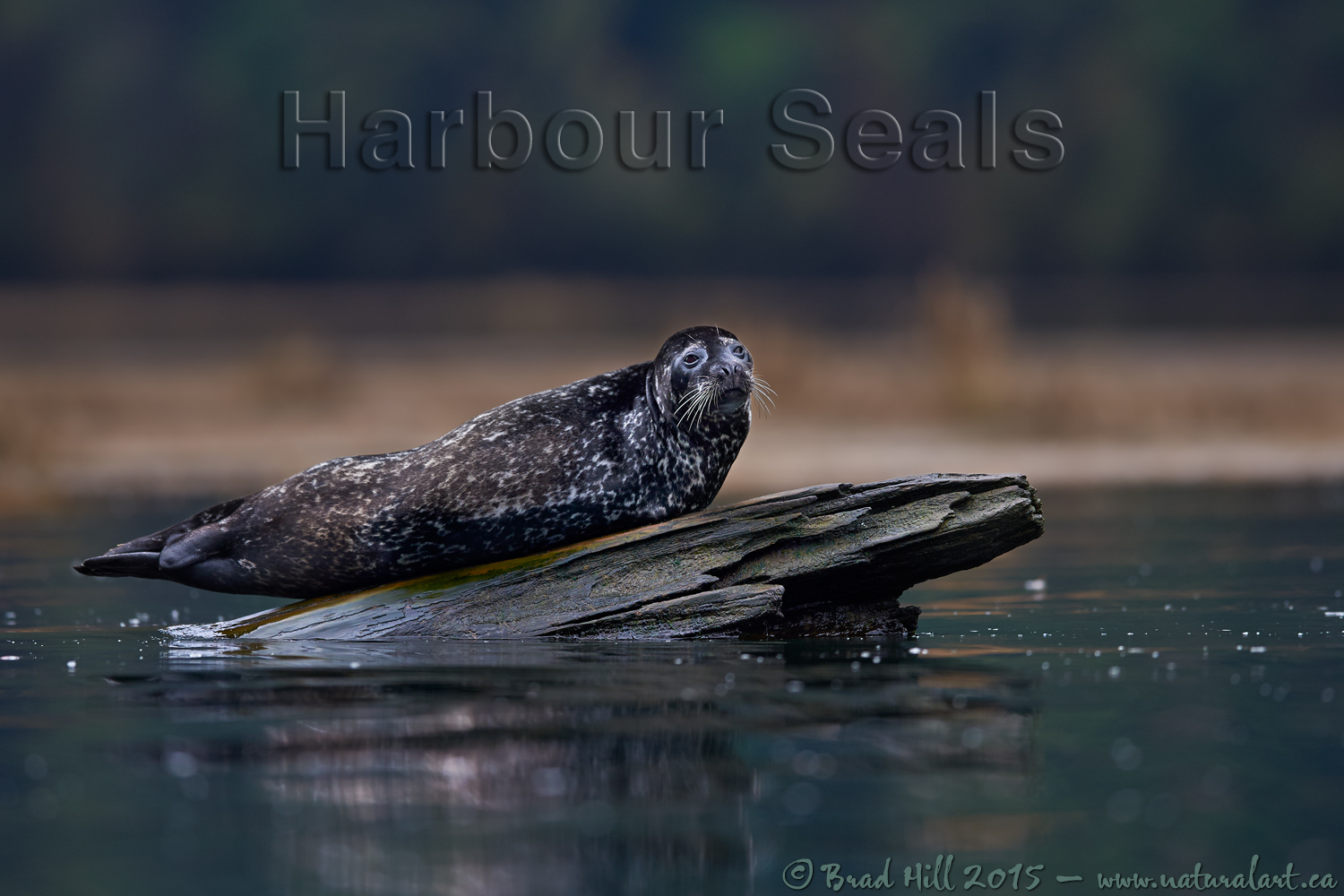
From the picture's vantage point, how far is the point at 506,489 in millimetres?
8078

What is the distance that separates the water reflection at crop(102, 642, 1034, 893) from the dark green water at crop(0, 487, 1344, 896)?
15 mm

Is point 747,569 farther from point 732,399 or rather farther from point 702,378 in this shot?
point 702,378

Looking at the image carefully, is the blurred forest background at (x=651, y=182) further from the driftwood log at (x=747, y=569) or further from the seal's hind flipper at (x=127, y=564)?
the driftwood log at (x=747, y=569)

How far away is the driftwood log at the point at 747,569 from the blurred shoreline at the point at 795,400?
900 centimetres

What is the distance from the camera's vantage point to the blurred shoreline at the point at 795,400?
20.1m

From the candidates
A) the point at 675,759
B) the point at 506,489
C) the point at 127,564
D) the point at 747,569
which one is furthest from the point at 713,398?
the point at 127,564

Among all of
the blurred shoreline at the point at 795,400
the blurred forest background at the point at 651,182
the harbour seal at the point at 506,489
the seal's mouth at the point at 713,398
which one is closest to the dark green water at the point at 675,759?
the harbour seal at the point at 506,489

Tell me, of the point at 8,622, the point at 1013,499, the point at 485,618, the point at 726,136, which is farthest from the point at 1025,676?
the point at 726,136

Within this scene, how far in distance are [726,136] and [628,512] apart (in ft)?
103

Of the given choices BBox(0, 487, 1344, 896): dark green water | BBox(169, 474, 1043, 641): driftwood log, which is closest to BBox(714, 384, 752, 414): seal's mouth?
BBox(169, 474, 1043, 641): driftwood log

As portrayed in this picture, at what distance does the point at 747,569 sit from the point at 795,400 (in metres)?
17.1

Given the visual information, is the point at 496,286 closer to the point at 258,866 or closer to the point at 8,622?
the point at 8,622

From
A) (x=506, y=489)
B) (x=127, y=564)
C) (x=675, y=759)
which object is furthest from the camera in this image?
(x=127, y=564)

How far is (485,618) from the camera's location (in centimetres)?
812
